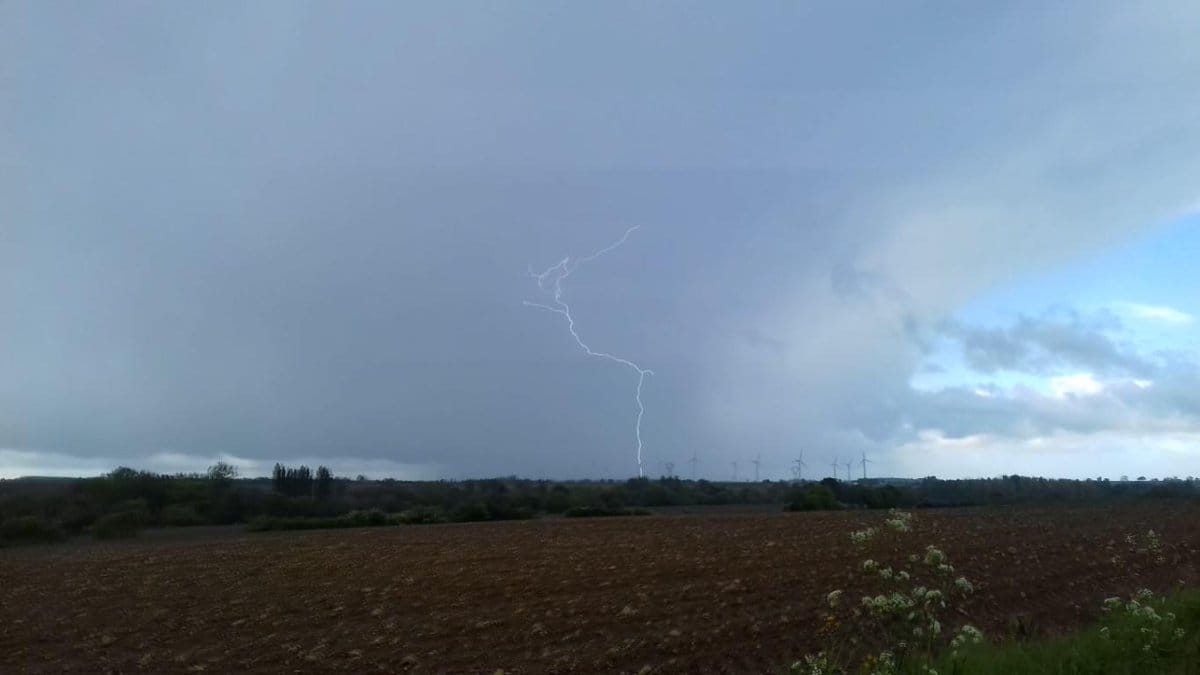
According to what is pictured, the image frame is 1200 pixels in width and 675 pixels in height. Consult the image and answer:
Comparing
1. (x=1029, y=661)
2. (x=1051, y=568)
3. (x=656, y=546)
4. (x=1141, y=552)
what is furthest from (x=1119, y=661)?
(x=656, y=546)

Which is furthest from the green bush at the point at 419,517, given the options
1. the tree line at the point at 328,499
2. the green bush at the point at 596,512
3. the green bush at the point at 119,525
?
the green bush at the point at 119,525

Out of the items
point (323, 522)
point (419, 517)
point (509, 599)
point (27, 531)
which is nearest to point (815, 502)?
point (419, 517)

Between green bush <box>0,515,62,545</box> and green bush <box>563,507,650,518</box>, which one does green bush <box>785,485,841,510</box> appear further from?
green bush <box>0,515,62,545</box>

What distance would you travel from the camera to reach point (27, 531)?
60062 millimetres

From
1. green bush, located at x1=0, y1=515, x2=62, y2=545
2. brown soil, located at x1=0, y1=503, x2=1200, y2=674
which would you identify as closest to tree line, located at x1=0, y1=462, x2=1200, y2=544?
green bush, located at x1=0, y1=515, x2=62, y2=545

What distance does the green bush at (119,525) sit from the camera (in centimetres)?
6303

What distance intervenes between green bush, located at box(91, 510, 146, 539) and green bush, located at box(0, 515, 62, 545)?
7.70ft

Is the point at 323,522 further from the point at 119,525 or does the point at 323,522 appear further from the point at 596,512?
the point at 596,512

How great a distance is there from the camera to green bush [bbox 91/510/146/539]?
63.0 metres

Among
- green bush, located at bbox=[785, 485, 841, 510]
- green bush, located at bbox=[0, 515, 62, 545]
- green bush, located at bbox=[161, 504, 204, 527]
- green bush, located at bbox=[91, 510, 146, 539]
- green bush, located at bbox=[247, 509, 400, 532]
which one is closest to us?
green bush, located at bbox=[0, 515, 62, 545]

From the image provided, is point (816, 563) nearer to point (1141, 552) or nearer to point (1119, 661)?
point (1141, 552)

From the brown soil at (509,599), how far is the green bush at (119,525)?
20.4 metres

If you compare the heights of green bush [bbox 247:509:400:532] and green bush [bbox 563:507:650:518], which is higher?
green bush [bbox 563:507:650:518]

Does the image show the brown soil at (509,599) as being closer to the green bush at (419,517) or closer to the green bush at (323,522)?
the green bush at (323,522)
